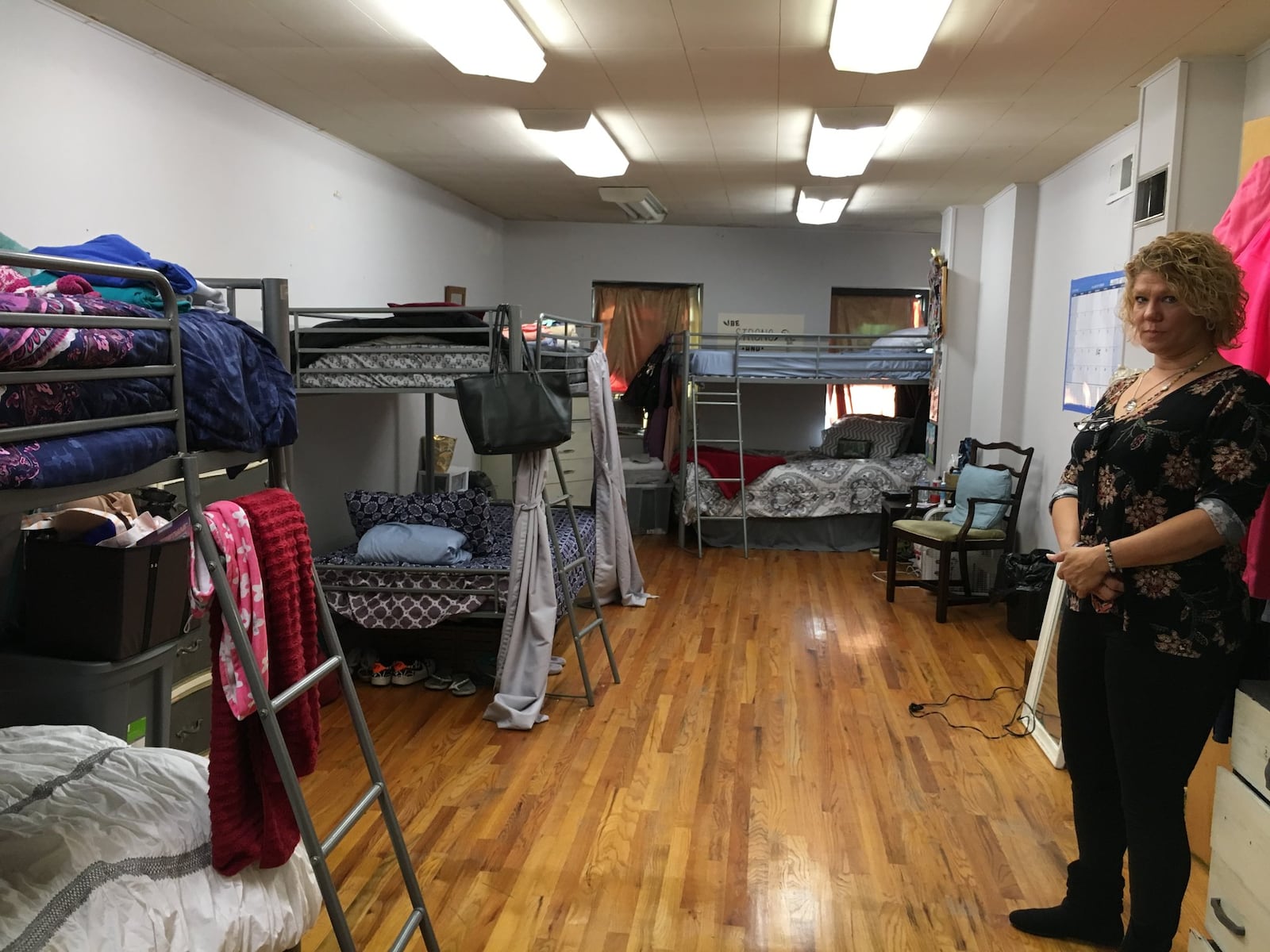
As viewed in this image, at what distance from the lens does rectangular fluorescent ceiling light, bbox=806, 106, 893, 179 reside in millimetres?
3779

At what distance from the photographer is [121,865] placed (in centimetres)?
161

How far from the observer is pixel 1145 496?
1.80 meters

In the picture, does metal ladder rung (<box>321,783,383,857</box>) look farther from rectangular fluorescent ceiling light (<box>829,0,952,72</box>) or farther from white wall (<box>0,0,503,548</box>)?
rectangular fluorescent ceiling light (<box>829,0,952,72</box>)

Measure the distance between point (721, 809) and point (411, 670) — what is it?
1615mm

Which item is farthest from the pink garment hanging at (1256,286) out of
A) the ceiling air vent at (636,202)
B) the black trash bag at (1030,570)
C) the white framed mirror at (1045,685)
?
the ceiling air vent at (636,202)

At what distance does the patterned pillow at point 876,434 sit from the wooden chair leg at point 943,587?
212 centimetres

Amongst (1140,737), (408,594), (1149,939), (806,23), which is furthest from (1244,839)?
(408,594)

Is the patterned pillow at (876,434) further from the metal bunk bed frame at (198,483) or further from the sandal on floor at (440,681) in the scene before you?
the metal bunk bed frame at (198,483)

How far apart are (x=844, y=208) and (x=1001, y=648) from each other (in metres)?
3.43

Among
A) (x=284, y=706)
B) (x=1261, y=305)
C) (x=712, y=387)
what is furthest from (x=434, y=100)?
(x=712, y=387)

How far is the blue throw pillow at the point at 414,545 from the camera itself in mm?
3805

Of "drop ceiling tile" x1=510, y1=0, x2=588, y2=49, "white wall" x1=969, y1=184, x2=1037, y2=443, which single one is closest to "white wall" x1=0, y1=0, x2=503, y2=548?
"drop ceiling tile" x1=510, y1=0, x2=588, y2=49

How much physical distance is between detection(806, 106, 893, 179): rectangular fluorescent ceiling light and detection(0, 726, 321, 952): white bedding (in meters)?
3.30

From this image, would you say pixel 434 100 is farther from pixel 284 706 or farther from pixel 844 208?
pixel 844 208
